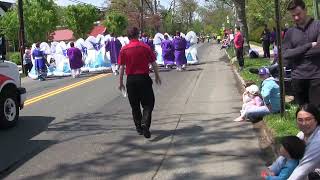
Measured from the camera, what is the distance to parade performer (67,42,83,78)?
85.6ft

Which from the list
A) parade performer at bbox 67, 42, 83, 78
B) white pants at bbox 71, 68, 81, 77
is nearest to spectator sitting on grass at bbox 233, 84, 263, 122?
parade performer at bbox 67, 42, 83, 78

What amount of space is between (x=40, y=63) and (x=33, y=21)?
31737mm

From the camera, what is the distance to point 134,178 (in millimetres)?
6641

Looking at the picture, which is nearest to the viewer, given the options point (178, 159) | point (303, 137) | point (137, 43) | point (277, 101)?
point (303, 137)

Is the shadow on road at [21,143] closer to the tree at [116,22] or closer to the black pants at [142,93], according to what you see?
the black pants at [142,93]

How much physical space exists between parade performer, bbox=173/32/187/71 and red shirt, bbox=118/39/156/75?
51.9 ft

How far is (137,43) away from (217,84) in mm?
9034

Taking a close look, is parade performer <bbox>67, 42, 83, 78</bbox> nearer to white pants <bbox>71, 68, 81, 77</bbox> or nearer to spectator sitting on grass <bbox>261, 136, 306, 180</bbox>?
white pants <bbox>71, 68, 81, 77</bbox>

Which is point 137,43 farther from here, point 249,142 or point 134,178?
point 134,178

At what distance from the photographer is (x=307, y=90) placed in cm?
671

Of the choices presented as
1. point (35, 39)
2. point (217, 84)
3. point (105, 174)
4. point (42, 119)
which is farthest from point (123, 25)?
point (105, 174)

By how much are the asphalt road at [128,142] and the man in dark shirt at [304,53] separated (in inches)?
44.5

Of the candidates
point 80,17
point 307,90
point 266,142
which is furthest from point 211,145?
point 80,17

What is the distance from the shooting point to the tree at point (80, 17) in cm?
6712
